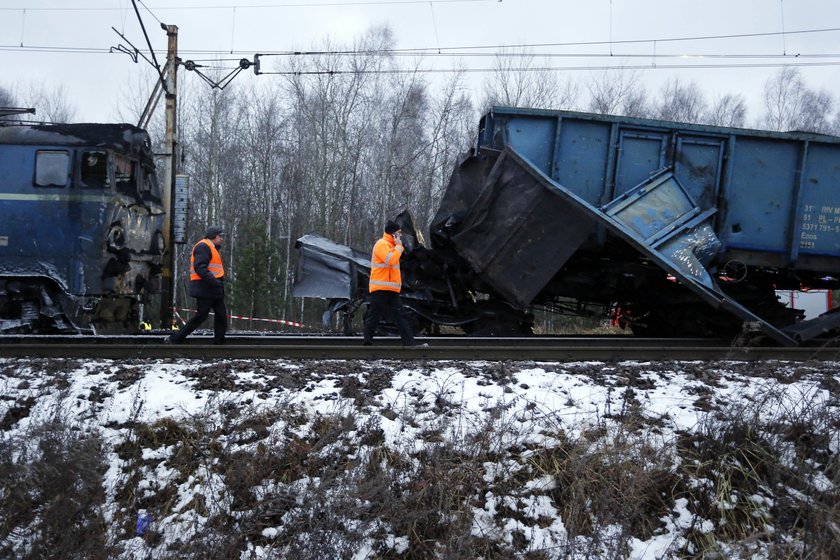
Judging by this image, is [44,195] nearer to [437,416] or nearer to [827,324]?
[437,416]

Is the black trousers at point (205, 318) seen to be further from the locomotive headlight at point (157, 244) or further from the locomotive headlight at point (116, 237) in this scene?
the locomotive headlight at point (157, 244)

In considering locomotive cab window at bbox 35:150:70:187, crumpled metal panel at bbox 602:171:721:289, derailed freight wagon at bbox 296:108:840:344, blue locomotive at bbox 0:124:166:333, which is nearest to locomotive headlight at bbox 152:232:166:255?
blue locomotive at bbox 0:124:166:333

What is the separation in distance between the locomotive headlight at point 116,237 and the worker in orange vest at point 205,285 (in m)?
2.63

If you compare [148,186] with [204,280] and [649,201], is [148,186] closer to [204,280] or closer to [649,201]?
[204,280]

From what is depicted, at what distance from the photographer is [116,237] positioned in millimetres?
9727

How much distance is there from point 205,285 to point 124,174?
379cm

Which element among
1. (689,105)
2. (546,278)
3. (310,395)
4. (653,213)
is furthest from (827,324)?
(689,105)

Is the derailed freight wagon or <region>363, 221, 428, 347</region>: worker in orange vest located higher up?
the derailed freight wagon

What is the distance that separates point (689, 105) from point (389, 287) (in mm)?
32631

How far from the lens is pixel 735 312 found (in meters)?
7.85

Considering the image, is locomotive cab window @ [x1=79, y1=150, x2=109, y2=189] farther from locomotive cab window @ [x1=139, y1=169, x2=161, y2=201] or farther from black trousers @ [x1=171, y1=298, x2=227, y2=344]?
black trousers @ [x1=171, y1=298, x2=227, y2=344]

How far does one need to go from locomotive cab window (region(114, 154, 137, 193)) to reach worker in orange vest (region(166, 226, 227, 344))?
3.15m

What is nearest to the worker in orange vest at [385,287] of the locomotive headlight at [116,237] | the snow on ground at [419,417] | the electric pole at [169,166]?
the snow on ground at [419,417]

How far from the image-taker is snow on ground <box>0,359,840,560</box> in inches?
167
